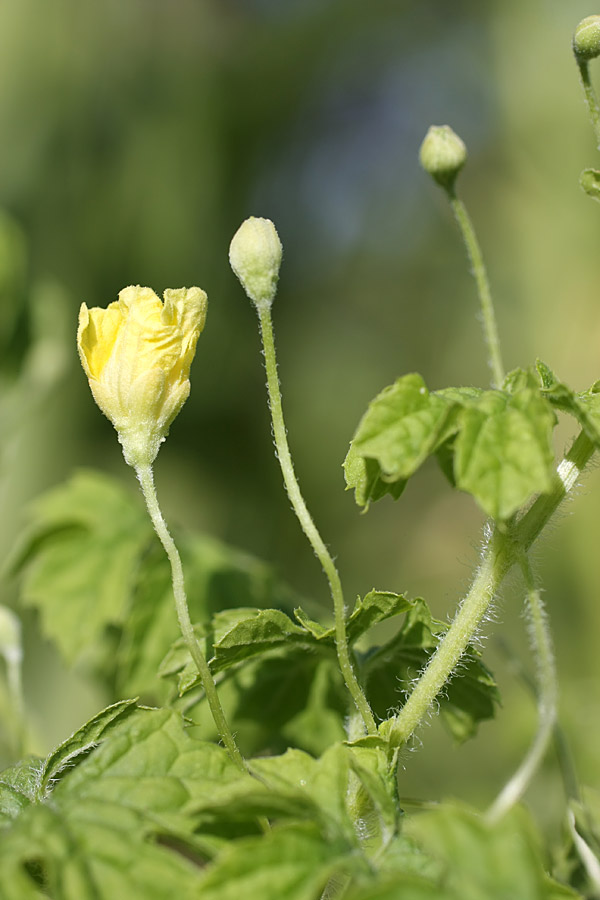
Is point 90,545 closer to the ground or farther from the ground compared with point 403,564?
farther from the ground

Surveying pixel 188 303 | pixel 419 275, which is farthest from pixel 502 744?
pixel 419 275

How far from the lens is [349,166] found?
14.5 ft

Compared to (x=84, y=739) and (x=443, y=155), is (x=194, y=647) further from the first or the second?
(x=443, y=155)

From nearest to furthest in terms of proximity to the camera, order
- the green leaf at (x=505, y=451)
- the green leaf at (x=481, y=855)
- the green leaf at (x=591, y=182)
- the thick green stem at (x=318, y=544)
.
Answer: the green leaf at (x=481, y=855)
the green leaf at (x=505, y=451)
the thick green stem at (x=318, y=544)
the green leaf at (x=591, y=182)

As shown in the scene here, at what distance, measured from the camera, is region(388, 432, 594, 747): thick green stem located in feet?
2.71

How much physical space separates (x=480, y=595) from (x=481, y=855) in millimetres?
283

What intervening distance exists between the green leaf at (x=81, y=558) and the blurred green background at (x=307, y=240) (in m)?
0.56

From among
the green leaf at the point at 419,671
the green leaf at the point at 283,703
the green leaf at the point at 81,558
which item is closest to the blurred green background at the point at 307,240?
the green leaf at the point at 81,558

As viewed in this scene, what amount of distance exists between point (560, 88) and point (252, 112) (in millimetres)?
1400

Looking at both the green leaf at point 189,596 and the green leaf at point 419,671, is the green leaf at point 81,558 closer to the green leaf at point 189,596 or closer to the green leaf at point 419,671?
the green leaf at point 189,596

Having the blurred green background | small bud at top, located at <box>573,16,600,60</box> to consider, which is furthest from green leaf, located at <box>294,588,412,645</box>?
the blurred green background

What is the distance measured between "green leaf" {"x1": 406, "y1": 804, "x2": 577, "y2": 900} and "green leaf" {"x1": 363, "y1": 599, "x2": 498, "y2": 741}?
0.88 feet

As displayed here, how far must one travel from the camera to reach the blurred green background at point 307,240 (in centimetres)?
311

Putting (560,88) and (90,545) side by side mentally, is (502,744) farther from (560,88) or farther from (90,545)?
(560,88)
